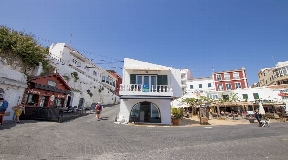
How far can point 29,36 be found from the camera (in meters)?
18.1

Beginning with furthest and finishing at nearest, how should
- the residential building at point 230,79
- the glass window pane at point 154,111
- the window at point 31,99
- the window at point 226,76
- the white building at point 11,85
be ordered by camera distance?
the window at point 226,76 → the residential building at point 230,79 → the glass window pane at point 154,111 → the window at point 31,99 → the white building at point 11,85

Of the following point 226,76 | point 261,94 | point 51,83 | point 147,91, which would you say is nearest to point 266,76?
point 226,76

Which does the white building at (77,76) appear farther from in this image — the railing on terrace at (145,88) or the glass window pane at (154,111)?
the glass window pane at (154,111)

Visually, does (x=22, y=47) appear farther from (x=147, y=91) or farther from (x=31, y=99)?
(x=147, y=91)

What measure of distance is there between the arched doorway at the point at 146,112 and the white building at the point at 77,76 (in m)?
13.5

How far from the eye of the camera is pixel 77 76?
2703 cm

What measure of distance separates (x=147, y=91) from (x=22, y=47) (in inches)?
590

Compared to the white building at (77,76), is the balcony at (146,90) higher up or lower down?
lower down

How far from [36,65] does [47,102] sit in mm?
5001

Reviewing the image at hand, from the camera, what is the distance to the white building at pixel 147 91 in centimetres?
1575

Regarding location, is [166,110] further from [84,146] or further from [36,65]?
[36,65]

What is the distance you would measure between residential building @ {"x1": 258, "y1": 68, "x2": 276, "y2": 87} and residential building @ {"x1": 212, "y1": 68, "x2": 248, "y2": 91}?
22.8ft

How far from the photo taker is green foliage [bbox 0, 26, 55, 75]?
15086 millimetres

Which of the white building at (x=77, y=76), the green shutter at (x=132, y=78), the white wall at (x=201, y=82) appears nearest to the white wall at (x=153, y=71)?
the green shutter at (x=132, y=78)
